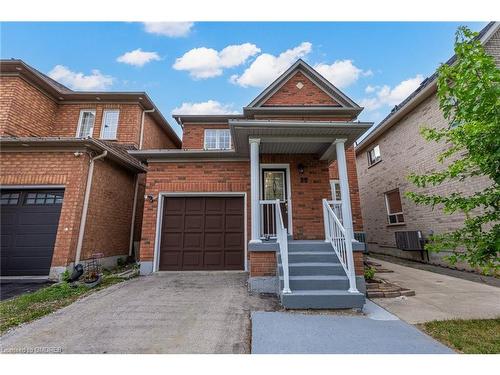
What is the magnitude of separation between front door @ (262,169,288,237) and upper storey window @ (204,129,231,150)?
12.1 feet

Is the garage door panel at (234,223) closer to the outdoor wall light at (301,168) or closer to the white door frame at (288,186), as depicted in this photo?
the white door frame at (288,186)

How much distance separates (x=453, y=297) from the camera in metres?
4.41

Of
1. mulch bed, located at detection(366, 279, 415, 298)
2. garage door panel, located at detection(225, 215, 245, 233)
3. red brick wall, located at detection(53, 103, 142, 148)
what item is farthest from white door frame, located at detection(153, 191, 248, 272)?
red brick wall, located at detection(53, 103, 142, 148)

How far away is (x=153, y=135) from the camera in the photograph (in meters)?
11.2

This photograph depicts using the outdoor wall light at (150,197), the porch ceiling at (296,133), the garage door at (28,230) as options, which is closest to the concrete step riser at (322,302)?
A: the porch ceiling at (296,133)

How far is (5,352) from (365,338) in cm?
421

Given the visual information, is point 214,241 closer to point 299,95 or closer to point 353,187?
point 353,187

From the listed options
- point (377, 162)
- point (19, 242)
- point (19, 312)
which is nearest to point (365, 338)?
point (19, 312)

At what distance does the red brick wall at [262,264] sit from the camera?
4645 mm

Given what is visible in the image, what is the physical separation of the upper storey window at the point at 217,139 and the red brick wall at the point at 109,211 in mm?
3423

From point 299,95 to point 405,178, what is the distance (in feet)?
15.3

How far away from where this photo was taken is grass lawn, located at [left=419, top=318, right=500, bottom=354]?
8.37 ft

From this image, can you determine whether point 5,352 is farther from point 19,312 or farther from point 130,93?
point 130,93

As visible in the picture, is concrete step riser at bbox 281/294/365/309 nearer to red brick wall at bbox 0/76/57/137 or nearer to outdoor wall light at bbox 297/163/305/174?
outdoor wall light at bbox 297/163/305/174
